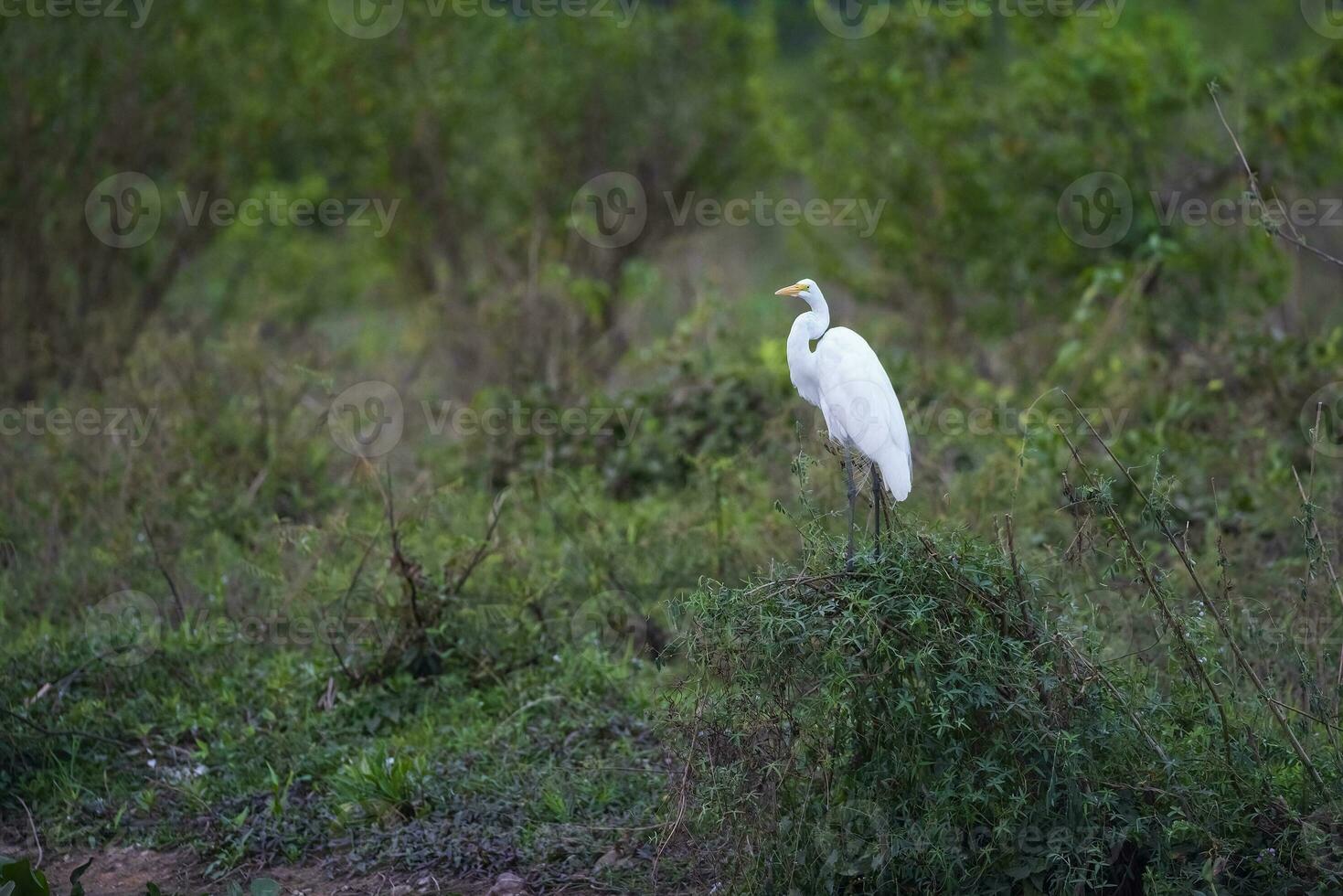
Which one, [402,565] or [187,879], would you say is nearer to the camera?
[187,879]

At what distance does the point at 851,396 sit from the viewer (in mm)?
4156

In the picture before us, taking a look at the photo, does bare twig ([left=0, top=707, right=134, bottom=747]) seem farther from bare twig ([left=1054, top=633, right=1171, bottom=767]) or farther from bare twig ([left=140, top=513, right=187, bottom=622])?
bare twig ([left=1054, top=633, right=1171, bottom=767])

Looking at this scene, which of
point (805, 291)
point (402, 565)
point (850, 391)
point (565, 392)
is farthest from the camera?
point (565, 392)

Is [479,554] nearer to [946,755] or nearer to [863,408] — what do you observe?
[863,408]

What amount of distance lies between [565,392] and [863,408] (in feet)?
13.3

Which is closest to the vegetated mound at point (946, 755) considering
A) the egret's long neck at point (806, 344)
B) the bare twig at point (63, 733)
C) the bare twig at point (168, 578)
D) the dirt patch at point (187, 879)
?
the egret's long neck at point (806, 344)

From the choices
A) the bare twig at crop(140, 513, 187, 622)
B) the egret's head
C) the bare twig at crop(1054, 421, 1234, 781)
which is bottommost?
the bare twig at crop(140, 513, 187, 622)

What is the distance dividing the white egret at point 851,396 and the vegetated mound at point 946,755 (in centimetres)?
55

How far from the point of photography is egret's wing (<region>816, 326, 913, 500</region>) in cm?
406

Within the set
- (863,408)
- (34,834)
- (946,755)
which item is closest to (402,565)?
(34,834)

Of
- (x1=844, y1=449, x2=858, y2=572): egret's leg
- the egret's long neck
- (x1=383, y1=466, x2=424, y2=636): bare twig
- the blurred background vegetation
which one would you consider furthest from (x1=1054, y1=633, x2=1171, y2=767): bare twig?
(x1=383, y1=466, x2=424, y2=636): bare twig

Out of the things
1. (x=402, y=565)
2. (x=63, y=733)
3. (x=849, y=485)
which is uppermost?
(x=849, y=485)

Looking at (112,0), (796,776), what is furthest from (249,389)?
(796,776)

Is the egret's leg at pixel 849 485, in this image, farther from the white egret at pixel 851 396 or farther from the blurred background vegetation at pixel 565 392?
the blurred background vegetation at pixel 565 392
